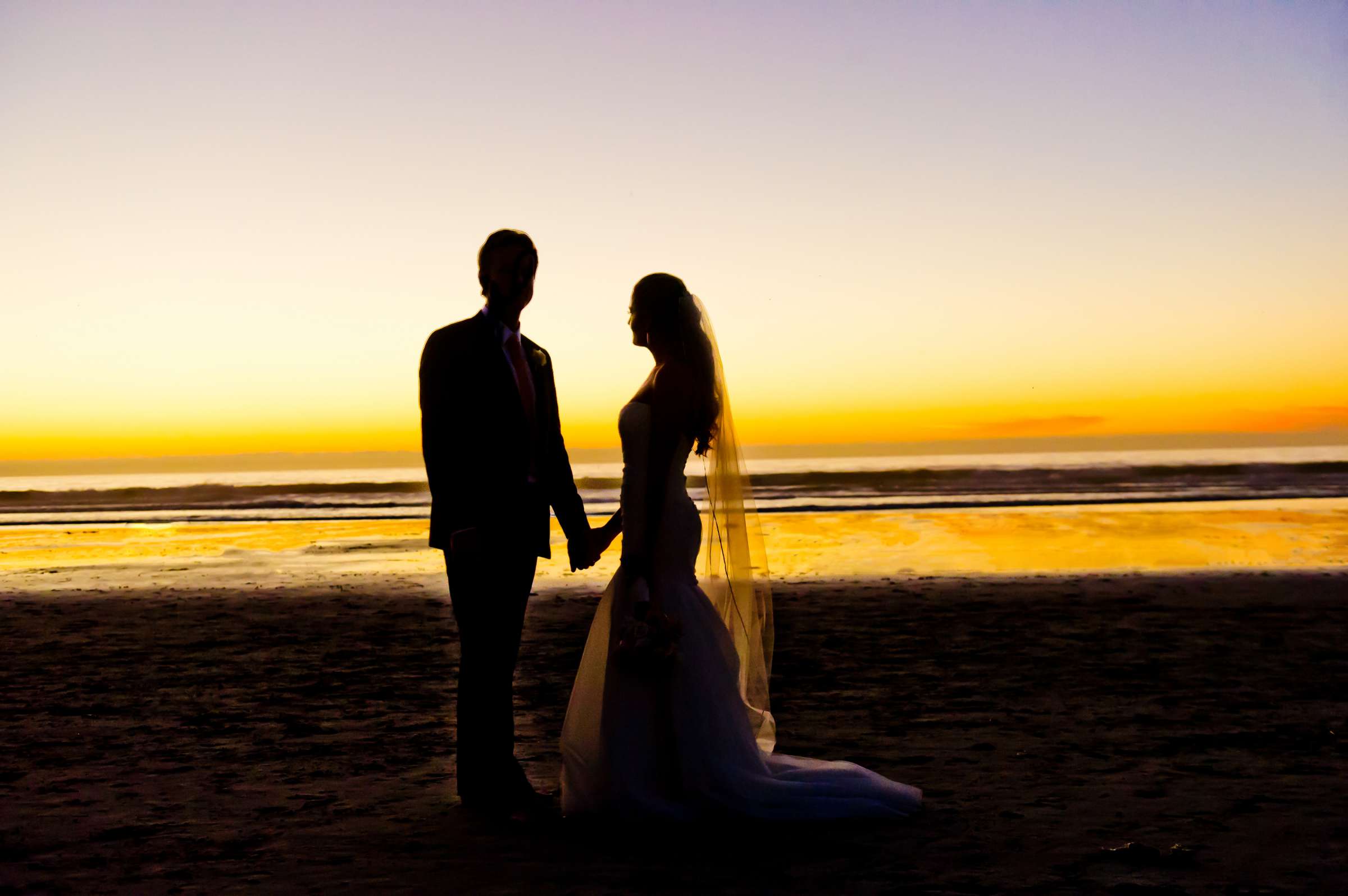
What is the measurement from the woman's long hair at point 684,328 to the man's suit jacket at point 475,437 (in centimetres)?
58

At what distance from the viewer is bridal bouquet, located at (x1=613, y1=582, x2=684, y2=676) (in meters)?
4.41

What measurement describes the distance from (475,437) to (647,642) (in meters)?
1.01

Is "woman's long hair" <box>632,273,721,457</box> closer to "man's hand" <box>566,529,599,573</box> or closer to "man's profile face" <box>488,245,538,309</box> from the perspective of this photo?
"man's profile face" <box>488,245,538,309</box>

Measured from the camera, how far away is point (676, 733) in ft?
14.5

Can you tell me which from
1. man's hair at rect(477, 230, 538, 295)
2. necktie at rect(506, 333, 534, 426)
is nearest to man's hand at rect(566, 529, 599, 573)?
necktie at rect(506, 333, 534, 426)

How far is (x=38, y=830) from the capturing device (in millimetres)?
4367

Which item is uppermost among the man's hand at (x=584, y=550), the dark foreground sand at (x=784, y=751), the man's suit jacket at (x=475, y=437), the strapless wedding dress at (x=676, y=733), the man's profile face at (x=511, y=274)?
the man's profile face at (x=511, y=274)

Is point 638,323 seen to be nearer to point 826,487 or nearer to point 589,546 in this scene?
point 589,546

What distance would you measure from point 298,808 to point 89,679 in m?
3.85

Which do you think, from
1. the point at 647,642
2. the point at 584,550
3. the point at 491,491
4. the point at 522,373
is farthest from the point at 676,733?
the point at 522,373

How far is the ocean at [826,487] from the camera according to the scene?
28406mm

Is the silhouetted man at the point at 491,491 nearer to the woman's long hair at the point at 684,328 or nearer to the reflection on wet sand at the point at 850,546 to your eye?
the woman's long hair at the point at 684,328

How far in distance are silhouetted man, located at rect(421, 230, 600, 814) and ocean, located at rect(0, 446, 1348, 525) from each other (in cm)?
1386

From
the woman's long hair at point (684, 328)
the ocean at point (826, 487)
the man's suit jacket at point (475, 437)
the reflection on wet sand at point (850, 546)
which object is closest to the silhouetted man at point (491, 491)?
the man's suit jacket at point (475, 437)
